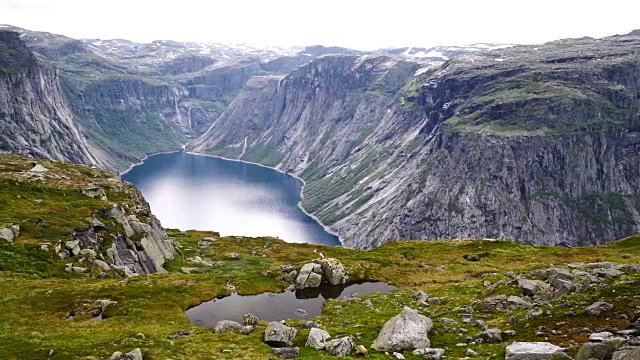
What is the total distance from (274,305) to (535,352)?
125 feet

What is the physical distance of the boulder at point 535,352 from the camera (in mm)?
28938

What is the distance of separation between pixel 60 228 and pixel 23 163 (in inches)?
2432

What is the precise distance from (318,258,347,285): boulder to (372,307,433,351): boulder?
30846 mm

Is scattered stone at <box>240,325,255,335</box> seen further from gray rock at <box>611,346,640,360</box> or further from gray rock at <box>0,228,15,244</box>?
gray rock at <box>0,228,15,244</box>

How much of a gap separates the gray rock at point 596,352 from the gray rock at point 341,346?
53.7 feet

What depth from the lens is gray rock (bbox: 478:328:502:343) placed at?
3666cm

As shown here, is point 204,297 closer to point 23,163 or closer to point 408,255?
point 408,255

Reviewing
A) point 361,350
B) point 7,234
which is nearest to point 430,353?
point 361,350

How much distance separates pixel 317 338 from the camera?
4003 cm

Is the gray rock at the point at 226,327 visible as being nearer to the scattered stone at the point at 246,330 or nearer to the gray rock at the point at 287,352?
the scattered stone at the point at 246,330

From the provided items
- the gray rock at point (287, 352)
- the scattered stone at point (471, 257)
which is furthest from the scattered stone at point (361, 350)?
the scattered stone at point (471, 257)

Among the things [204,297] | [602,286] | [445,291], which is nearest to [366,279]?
[445,291]

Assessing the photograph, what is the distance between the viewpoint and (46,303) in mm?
52438

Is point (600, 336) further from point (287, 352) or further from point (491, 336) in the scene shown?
point (287, 352)
